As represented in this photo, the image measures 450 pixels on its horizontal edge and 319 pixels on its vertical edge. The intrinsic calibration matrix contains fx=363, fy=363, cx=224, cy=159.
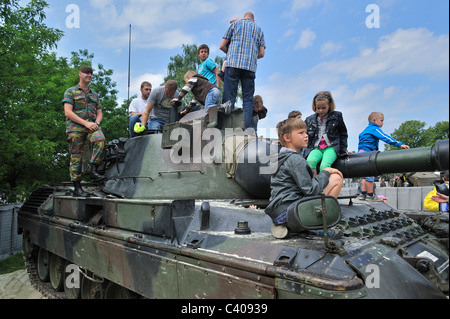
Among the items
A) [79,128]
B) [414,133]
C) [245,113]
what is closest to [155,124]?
[79,128]

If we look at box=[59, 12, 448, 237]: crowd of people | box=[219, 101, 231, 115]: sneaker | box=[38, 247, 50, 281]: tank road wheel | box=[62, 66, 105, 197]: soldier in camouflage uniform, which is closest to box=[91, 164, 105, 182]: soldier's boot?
box=[59, 12, 448, 237]: crowd of people

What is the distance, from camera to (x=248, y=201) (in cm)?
416

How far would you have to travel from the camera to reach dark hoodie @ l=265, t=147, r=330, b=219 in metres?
2.99

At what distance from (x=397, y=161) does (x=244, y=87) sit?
311cm

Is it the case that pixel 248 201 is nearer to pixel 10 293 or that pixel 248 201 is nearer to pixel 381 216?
pixel 381 216

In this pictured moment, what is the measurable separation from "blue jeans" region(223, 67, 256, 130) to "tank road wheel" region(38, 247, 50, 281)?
15.3ft

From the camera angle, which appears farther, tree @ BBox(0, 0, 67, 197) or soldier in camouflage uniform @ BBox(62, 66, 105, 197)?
tree @ BBox(0, 0, 67, 197)

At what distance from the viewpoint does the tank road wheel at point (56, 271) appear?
6406 millimetres

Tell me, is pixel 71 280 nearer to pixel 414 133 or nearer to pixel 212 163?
pixel 212 163

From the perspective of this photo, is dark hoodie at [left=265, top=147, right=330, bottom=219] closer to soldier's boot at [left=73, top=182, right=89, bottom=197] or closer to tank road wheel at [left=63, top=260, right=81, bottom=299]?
soldier's boot at [left=73, top=182, right=89, bottom=197]

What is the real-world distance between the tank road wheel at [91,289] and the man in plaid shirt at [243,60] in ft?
10.6

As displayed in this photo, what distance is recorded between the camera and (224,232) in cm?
336

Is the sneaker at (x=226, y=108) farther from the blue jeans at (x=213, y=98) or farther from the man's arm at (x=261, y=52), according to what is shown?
the man's arm at (x=261, y=52)

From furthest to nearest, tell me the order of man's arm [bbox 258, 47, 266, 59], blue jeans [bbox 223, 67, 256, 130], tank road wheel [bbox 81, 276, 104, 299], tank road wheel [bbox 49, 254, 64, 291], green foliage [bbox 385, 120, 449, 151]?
1. green foliage [bbox 385, 120, 449, 151]
2. tank road wheel [bbox 49, 254, 64, 291]
3. man's arm [bbox 258, 47, 266, 59]
4. blue jeans [bbox 223, 67, 256, 130]
5. tank road wheel [bbox 81, 276, 104, 299]
